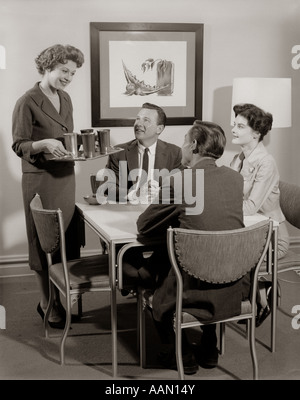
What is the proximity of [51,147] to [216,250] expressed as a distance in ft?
3.77

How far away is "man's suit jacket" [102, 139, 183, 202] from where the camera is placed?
Result: 3.65m

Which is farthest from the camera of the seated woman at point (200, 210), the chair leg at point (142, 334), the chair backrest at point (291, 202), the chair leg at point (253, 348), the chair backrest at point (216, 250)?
the chair backrest at point (291, 202)

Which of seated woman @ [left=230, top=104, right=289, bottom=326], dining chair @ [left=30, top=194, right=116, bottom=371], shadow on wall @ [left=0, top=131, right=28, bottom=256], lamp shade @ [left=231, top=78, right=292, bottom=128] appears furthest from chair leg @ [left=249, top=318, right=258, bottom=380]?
shadow on wall @ [left=0, top=131, right=28, bottom=256]

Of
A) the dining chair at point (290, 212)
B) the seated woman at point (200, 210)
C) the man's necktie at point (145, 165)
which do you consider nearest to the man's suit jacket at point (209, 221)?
the seated woman at point (200, 210)

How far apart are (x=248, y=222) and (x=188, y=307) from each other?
0.65 m

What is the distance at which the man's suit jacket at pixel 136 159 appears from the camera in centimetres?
365

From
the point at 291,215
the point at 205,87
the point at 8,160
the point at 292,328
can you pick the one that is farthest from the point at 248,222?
the point at 8,160

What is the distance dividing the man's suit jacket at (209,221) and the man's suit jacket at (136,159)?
3.56ft

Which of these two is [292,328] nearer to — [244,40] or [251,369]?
[251,369]

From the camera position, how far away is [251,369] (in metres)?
2.82

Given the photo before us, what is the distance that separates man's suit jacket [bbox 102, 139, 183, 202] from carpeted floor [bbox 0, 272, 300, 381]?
0.83 metres

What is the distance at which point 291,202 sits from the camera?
3367 mm

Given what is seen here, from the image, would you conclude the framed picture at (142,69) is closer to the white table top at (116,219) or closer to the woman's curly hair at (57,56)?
the woman's curly hair at (57,56)

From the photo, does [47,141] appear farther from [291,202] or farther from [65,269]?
[291,202]
